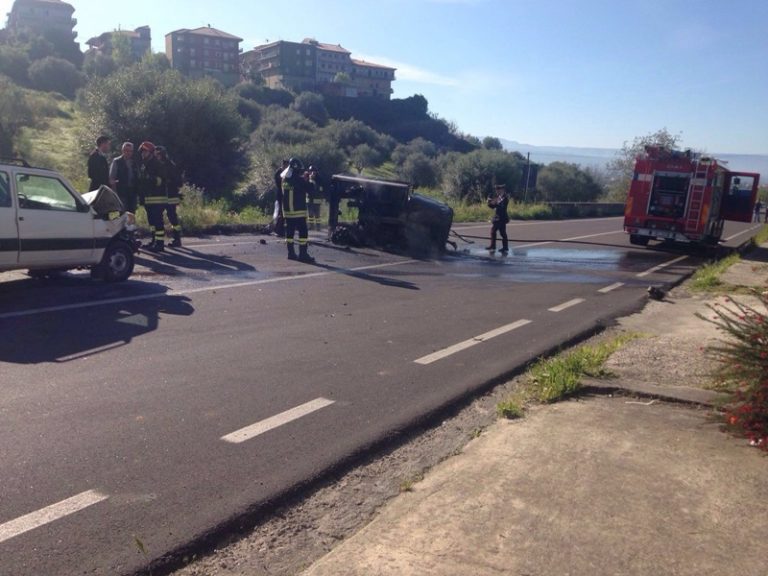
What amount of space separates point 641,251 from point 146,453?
60.3 feet

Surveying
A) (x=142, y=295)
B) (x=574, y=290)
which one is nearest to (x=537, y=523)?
(x=142, y=295)

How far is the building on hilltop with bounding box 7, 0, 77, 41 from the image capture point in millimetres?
112438

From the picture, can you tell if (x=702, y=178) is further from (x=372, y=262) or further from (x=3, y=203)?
(x=3, y=203)

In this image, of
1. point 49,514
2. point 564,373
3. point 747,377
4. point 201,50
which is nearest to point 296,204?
point 564,373

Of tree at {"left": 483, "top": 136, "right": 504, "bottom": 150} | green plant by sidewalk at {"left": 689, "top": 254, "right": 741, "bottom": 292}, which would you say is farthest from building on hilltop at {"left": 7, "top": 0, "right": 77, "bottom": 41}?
green plant by sidewalk at {"left": 689, "top": 254, "right": 741, "bottom": 292}

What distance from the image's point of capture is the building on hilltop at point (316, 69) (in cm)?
11944

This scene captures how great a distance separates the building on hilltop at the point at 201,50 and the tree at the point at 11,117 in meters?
68.1

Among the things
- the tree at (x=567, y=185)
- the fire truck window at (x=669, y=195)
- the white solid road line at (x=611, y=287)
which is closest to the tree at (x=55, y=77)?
the tree at (x=567, y=185)

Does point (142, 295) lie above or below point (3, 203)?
below

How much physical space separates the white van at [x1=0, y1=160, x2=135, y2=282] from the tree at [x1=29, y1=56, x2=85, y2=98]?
7450 cm

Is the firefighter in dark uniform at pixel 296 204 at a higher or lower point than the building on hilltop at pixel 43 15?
lower

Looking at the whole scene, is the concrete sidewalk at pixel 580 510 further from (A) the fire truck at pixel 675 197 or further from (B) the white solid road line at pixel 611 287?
(A) the fire truck at pixel 675 197

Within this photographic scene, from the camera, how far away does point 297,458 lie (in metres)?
4.46

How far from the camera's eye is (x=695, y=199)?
798 inches
